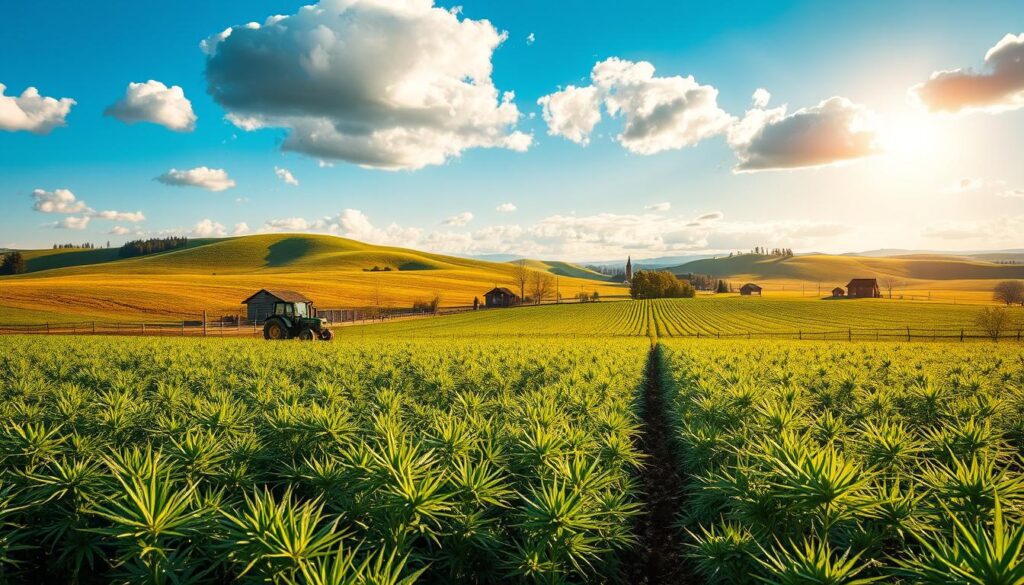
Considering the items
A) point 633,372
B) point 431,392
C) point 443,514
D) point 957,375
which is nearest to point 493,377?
point 431,392

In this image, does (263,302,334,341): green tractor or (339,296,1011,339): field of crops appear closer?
(263,302,334,341): green tractor

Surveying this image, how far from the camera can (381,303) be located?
99625mm

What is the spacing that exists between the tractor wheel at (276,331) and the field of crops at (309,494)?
29149 millimetres

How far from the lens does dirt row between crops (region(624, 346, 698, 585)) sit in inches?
314

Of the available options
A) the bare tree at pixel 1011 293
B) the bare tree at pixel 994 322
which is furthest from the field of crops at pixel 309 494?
the bare tree at pixel 1011 293

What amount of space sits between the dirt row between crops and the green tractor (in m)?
32.8

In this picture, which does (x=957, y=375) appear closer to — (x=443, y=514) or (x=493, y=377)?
(x=493, y=377)

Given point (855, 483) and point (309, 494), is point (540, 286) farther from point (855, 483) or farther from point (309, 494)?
point (855, 483)

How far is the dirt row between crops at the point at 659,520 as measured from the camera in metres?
7.98

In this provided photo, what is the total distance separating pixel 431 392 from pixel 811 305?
10076 centimetres

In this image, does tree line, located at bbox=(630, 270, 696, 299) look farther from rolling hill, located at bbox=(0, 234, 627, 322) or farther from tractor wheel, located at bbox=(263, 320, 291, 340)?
tractor wheel, located at bbox=(263, 320, 291, 340)

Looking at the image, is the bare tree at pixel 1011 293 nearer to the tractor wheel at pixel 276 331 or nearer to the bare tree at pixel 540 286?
the bare tree at pixel 540 286

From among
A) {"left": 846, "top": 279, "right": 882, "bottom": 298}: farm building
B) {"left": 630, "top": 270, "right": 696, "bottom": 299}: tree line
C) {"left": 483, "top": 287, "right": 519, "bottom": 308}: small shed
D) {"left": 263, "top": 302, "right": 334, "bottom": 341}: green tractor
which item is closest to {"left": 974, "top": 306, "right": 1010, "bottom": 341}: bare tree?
{"left": 263, "top": 302, "right": 334, "bottom": 341}: green tractor

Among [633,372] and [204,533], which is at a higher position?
[204,533]
